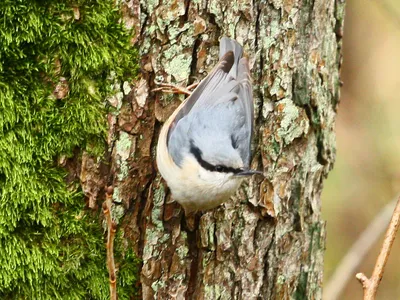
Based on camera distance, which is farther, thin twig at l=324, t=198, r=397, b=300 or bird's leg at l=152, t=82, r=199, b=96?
thin twig at l=324, t=198, r=397, b=300

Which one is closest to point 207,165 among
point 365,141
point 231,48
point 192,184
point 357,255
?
point 192,184

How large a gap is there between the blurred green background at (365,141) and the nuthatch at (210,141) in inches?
89.9

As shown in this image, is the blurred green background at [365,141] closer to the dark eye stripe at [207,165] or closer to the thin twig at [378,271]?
the dark eye stripe at [207,165]

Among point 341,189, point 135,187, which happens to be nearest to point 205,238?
point 135,187

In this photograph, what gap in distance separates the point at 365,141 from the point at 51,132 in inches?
123

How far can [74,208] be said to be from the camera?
2.17 meters

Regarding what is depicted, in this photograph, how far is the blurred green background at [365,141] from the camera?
4504 mm

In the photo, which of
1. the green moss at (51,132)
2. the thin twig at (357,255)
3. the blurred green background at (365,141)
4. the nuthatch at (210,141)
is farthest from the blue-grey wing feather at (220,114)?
the blurred green background at (365,141)

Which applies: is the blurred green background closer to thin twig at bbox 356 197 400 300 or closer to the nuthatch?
the nuthatch

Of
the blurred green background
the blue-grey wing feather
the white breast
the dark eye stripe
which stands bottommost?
the white breast

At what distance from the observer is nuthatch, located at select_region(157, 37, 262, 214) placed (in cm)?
219

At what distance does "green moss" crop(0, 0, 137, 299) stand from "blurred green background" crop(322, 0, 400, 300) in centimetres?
269

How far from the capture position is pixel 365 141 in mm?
4691

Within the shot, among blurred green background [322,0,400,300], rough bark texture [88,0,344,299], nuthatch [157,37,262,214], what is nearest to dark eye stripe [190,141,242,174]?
nuthatch [157,37,262,214]
